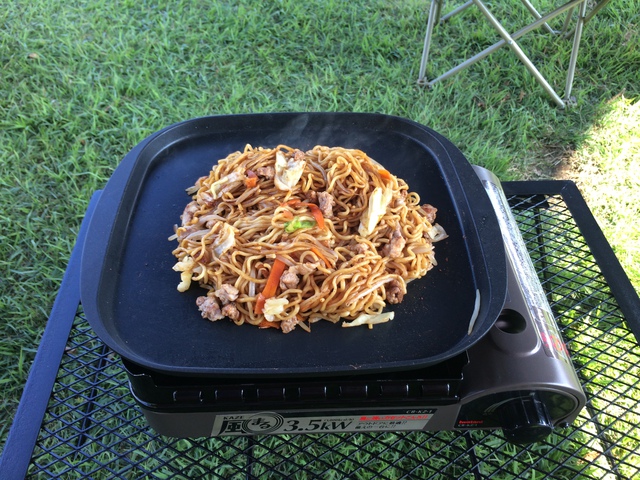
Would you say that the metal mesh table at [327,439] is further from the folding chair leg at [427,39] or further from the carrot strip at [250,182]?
the folding chair leg at [427,39]

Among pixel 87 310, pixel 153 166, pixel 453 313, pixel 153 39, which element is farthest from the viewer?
pixel 153 39

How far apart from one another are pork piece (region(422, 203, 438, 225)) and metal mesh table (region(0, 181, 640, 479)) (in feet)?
2.44

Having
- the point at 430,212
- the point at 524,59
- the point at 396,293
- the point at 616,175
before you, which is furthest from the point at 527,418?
the point at 524,59

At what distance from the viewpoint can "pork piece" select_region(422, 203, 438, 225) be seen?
210 cm

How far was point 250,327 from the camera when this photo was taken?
5.97 ft

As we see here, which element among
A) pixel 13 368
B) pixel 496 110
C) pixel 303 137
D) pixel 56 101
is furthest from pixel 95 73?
pixel 496 110

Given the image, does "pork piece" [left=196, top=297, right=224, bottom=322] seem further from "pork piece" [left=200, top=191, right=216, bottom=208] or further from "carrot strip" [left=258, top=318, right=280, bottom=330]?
"pork piece" [left=200, top=191, right=216, bottom=208]

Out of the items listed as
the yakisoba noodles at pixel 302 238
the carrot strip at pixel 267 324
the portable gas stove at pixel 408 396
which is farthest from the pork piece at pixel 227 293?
the portable gas stove at pixel 408 396

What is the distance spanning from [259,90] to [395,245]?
315cm

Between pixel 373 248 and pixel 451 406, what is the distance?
0.61 m

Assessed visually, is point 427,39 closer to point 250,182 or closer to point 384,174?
point 384,174

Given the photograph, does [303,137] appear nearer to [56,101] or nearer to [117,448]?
[117,448]

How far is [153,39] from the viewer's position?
16.7 feet

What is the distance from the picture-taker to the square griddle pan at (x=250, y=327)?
1.70 m
